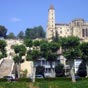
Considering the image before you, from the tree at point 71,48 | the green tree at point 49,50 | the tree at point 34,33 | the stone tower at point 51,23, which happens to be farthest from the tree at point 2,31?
the tree at point 71,48

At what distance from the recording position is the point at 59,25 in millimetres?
160250

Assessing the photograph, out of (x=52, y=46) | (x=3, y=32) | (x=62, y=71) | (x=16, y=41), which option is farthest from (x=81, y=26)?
(x=52, y=46)

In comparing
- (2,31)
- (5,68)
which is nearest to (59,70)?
(5,68)

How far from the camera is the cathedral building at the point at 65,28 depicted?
154 metres

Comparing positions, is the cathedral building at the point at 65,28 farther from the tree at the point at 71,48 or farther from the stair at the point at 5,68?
the tree at the point at 71,48

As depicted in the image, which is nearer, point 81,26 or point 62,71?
point 62,71

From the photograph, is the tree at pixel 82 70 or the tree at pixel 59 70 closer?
the tree at pixel 82 70

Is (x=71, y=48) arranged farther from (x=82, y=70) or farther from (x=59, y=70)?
(x=59, y=70)

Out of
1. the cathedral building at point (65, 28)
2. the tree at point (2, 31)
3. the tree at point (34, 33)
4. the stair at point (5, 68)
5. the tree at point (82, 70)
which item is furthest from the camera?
the tree at point (34, 33)

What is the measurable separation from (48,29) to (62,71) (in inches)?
3185

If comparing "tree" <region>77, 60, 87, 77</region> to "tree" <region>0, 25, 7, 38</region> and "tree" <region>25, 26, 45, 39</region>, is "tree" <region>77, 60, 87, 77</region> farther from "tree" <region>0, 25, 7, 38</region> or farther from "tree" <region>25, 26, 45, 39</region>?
"tree" <region>25, 26, 45, 39</region>

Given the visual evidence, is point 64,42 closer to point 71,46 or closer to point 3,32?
point 71,46

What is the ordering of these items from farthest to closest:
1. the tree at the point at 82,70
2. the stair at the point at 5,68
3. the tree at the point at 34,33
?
the tree at the point at 34,33 → the stair at the point at 5,68 → the tree at the point at 82,70

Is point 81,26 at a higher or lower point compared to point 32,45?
higher
